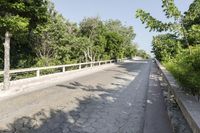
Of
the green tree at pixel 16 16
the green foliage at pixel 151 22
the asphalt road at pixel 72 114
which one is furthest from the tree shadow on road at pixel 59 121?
the green tree at pixel 16 16

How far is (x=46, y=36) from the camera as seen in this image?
30.7 metres

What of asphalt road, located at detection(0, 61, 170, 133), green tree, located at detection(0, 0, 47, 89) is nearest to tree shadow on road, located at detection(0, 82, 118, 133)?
asphalt road, located at detection(0, 61, 170, 133)

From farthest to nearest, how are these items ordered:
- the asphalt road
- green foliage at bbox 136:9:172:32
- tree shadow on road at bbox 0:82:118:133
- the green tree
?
1. the green tree
2. green foliage at bbox 136:9:172:32
3. the asphalt road
4. tree shadow on road at bbox 0:82:118:133

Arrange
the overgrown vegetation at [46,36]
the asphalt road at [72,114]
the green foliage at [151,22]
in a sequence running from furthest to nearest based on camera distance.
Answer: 1. the overgrown vegetation at [46,36]
2. the green foliage at [151,22]
3. the asphalt road at [72,114]

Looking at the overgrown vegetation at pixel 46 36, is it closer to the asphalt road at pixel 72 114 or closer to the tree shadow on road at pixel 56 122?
the asphalt road at pixel 72 114

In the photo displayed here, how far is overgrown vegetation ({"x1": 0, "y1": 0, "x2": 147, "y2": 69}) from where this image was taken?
14.4 metres

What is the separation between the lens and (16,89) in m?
14.3

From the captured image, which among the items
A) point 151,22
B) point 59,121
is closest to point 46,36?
point 151,22

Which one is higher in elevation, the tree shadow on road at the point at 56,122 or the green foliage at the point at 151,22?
the green foliage at the point at 151,22

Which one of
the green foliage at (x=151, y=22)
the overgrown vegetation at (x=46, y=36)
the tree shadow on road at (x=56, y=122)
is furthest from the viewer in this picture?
the overgrown vegetation at (x=46, y=36)

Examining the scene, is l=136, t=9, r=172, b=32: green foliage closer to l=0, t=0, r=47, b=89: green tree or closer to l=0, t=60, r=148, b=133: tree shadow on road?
l=0, t=60, r=148, b=133: tree shadow on road

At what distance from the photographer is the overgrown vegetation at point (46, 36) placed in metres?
14.4

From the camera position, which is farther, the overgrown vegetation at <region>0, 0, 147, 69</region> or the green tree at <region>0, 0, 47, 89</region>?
the overgrown vegetation at <region>0, 0, 147, 69</region>

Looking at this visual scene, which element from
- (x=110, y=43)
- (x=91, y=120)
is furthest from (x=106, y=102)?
(x=110, y=43)
